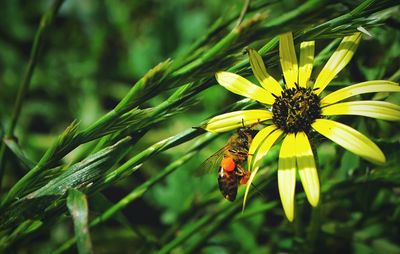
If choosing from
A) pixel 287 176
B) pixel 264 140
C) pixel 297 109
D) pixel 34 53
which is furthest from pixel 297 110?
pixel 34 53

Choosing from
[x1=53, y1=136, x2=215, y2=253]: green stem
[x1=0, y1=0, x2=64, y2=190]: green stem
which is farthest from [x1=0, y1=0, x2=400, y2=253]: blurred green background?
[x1=0, y1=0, x2=64, y2=190]: green stem

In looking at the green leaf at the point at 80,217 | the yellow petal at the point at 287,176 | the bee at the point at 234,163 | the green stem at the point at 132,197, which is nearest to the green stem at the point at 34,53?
the green stem at the point at 132,197

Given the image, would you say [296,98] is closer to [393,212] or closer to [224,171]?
[224,171]

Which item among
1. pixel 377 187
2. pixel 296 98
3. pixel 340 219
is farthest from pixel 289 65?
pixel 340 219

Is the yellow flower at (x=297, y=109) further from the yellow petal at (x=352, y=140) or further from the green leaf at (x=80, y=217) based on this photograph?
the green leaf at (x=80, y=217)

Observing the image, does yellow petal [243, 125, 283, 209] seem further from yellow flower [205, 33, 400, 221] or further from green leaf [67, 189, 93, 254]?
green leaf [67, 189, 93, 254]

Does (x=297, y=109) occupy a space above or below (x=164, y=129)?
below

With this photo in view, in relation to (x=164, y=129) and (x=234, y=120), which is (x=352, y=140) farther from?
(x=164, y=129)
